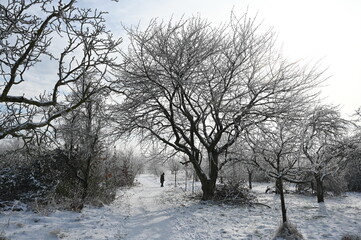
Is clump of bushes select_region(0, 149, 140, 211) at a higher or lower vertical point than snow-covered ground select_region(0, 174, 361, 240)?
higher

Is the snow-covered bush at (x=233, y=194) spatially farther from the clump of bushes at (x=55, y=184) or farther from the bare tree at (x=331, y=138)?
the clump of bushes at (x=55, y=184)

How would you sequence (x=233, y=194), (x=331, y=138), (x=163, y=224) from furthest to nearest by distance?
(x=233, y=194) < (x=331, y=138) < (x=163, y=224)

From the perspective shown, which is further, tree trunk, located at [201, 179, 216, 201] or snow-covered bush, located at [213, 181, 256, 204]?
tree trunk, located at [201, 179, 216, 201]

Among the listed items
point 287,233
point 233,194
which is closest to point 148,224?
point 287,233

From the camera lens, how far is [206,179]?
11.6 meters

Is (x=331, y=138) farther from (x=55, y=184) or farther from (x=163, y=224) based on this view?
(x=55, y=184)

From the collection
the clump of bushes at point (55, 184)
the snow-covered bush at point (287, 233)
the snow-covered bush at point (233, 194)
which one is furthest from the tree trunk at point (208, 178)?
the snow-covered bush at point (287, 233)

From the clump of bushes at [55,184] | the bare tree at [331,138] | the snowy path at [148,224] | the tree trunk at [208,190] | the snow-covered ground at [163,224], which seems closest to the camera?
the snow-covered ground at [163,224]

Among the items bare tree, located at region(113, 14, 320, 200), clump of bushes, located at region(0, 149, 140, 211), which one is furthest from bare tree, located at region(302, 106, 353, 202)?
clump of bushes, located at region(0, 149, 140, 211)

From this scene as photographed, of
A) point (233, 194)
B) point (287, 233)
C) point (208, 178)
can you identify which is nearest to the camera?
point (287, 233)

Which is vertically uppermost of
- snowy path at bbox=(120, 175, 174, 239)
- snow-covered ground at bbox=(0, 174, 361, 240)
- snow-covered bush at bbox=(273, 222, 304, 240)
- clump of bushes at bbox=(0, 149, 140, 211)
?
clump of bushes at bbox=(0, 149, 140, 211)

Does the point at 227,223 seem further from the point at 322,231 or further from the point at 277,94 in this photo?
the point at 277,94

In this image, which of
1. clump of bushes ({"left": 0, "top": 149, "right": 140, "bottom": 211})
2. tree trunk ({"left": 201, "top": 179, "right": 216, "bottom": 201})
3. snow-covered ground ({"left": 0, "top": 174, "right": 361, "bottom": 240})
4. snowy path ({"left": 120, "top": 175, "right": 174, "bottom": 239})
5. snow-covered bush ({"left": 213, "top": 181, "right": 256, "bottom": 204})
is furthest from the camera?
tree trunk ({"left": 201, "top": 179, "right": 216, "bottom": 201})

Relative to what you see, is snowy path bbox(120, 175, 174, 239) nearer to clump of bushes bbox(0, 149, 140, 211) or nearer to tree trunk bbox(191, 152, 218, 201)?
clump of bushes bbox(0, 149, 140, 211)
